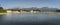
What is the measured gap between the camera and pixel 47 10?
54250mm

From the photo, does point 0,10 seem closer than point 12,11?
Yes

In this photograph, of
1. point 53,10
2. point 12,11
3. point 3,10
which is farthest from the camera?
point 53,10

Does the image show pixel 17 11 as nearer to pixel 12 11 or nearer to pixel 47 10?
pixel 12 11

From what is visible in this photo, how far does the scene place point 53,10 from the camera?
181ft

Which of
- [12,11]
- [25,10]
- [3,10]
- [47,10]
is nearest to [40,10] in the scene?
[47,10]

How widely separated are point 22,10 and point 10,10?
12.8 ft

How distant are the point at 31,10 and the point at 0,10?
1343 cm

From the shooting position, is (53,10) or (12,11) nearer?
(12,11)

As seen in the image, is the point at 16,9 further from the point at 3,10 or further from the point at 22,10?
the point at 3,10

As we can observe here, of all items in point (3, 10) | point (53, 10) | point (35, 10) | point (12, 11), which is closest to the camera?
point (3, 10)

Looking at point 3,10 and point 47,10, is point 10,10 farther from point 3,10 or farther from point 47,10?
point 47,10

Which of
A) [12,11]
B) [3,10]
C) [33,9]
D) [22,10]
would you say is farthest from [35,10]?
[3,10]

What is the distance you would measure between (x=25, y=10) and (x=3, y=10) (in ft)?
38.7

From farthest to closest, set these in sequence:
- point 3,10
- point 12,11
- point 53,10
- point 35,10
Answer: point 53,10, point 35,10, point 12,11, point 3,10
